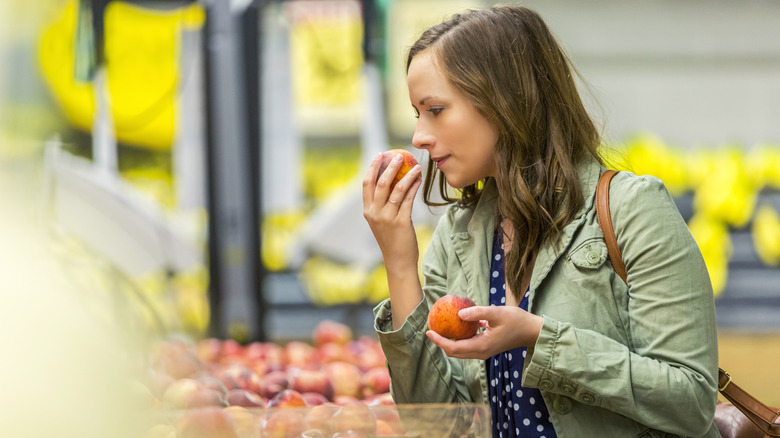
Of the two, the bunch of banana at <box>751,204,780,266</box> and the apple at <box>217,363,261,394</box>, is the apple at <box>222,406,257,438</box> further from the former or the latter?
the bunch of banana at <box>751,204,780,266</box>

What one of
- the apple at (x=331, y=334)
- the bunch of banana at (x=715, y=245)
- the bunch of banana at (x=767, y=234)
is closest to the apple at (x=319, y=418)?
the apple at (x=331, y=334)

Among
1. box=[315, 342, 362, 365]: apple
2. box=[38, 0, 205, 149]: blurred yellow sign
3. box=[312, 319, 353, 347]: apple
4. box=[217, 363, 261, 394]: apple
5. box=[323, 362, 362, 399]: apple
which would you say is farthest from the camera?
box=[38, 0, 205, 149]: blurred yellow sign

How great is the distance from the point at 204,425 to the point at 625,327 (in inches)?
31.9

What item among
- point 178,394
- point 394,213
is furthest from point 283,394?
point 394,213

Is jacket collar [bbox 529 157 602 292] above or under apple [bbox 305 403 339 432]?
above

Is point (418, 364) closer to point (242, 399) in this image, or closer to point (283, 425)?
point (283, 425)

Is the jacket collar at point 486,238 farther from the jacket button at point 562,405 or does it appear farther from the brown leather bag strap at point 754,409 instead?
the brown leather bag strap at point 754,409

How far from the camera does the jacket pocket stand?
52.8 inches

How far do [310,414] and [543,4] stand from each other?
346 cm

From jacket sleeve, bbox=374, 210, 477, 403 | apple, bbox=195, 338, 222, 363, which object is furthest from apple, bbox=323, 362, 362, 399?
jacket sleeve, bbox=374, 210, 477, 403

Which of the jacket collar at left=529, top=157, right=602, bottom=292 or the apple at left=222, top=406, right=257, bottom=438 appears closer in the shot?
the apple at left=222, top=406, right=257, bottom=438

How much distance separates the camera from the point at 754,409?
1381 millimetres

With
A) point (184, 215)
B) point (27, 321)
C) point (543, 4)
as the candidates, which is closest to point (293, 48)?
point (184, 215)

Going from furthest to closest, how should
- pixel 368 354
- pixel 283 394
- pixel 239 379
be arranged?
pixel 368 354 → pixel 239 379 → pixel 283 394
